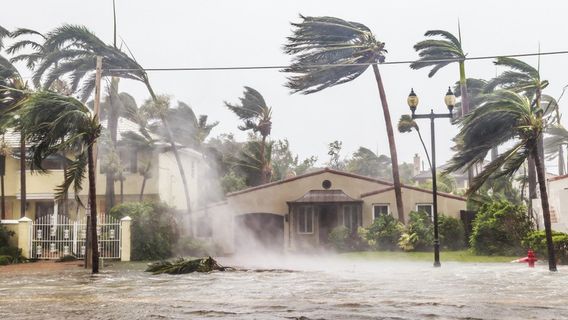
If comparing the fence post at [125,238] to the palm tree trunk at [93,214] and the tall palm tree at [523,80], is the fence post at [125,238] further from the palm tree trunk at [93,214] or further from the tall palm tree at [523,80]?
the tall palm tree at [523,80]

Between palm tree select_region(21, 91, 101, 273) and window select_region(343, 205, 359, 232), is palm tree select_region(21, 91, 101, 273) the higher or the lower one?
the higher one

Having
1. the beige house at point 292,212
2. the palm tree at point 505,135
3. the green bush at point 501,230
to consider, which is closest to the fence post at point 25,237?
the beige house at point 292,212

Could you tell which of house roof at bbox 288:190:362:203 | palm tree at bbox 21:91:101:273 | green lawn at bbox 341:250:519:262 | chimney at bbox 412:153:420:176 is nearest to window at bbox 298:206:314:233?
house roof at bbox 288:190:362:203

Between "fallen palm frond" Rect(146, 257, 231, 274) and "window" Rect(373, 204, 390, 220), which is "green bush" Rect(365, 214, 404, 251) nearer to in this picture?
"window" Rect(373, 204, 390, 220)

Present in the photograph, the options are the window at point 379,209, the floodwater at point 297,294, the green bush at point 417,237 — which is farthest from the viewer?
the window at point 379,209

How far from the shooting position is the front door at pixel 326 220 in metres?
34.6

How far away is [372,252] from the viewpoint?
30031 millimetres

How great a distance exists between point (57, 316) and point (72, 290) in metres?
4.94

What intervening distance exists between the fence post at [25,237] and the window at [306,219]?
45.9 feet

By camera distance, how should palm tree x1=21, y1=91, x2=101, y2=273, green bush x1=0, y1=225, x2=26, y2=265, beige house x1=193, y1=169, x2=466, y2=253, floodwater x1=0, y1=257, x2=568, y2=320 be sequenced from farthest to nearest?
beige house x1=193, y1=169, x2=466, y2=253, green bush x1=0, y1=225, x2=26, y2=265, palm tree x1=21, y1=91, x2=101, y2=273, floodwater x1=0, y1=257, x2=568, y2=320

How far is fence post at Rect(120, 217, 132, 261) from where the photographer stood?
26.5 meters

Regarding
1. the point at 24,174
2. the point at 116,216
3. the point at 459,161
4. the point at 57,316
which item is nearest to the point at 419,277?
the point at 459,161

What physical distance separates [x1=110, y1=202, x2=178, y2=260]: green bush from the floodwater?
196 inches

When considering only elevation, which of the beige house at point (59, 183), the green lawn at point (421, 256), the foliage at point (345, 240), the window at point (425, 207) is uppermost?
the beige house at point (59, 183)
